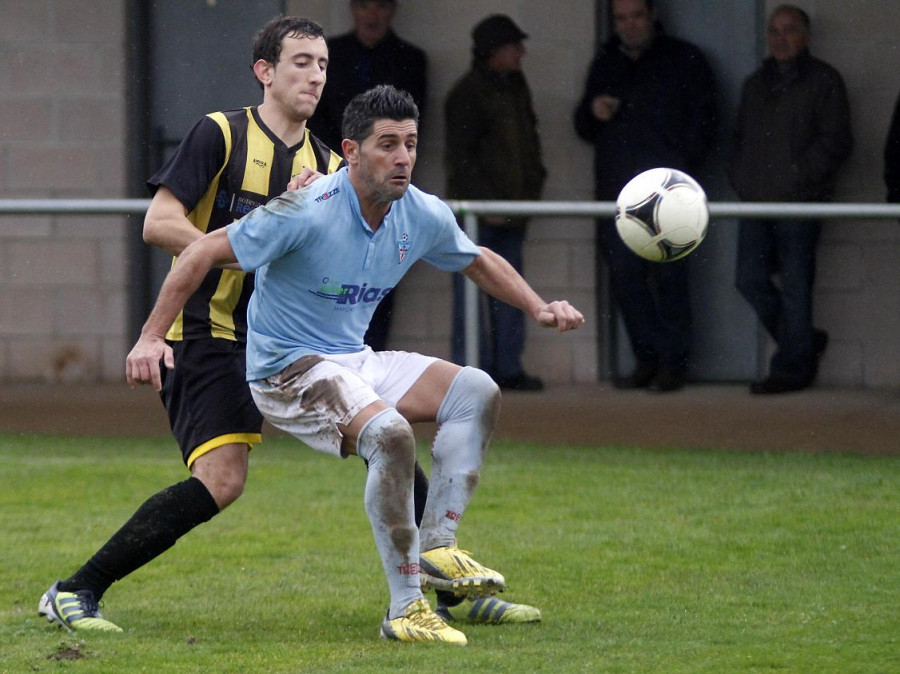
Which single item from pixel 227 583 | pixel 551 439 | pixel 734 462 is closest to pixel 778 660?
Result: pixel 227 583

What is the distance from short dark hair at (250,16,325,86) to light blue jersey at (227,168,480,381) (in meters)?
0.66

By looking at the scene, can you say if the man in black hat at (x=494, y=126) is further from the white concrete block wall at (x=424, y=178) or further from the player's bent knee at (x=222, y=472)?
the player's bent knee at (x=222, y=472)

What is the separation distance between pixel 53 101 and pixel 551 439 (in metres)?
4.50

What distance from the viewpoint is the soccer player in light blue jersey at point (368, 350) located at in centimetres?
467

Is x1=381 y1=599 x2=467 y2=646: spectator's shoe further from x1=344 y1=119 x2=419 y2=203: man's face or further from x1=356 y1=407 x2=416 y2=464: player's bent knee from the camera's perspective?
x1=344 y1=119 x2=419 y2=203: man's face

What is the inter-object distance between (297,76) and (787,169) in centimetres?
495

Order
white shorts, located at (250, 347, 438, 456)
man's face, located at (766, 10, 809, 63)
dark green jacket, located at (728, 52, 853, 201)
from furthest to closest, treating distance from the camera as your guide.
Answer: man's face, located at (766, 10, 809, 63), dark green jacket, located at (728, 52, 853, 201), white shorts, located at (250, 347, 438, 456)

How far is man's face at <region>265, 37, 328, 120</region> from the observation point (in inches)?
208

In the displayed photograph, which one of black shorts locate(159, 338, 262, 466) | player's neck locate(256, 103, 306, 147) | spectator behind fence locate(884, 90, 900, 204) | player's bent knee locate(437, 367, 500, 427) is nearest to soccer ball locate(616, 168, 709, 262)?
player's bent knee locate(437, 367, 500, 427)

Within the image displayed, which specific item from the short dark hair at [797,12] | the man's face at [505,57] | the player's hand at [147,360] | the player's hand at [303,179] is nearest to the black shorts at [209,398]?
the player's hand at [147,360]

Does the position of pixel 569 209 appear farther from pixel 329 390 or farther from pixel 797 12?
pixel 329 390

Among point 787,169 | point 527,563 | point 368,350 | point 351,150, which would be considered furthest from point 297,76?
point 787,169

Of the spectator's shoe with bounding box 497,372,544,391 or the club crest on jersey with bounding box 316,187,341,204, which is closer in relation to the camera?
the club crest on jersey with bounding box 316,187,341,204

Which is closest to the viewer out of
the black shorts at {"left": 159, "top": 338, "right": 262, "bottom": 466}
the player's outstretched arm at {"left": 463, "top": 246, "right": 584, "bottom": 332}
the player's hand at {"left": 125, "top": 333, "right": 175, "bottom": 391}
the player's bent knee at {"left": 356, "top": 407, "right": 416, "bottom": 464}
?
the player's hand at {"left": 125, "top": 333, "right": 175, "bottom": 391}
